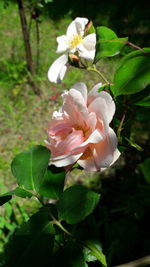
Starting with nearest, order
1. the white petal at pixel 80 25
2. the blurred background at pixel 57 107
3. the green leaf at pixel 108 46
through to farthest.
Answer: the green leaf at pixel 108 46
the white petal at pixel 80 25
the blurred background at pixel 57 107

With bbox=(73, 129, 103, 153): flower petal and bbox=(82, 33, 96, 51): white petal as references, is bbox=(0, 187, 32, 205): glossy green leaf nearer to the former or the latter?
bbox=(73, 129, 103, 153): flower petal

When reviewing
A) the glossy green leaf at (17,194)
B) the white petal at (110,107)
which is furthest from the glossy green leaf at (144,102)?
the glossy green leaf at (17,194)

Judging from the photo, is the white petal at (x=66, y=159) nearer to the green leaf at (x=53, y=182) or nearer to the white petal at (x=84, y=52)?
the green leaf at (x=53, y=182)

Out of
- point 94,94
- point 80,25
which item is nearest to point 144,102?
point 94,94

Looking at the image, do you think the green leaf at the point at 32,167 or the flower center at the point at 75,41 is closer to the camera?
the green leaf at the point at 32,167

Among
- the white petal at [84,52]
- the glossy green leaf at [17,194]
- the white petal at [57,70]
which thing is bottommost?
the glossy green leaf at [17,194]
